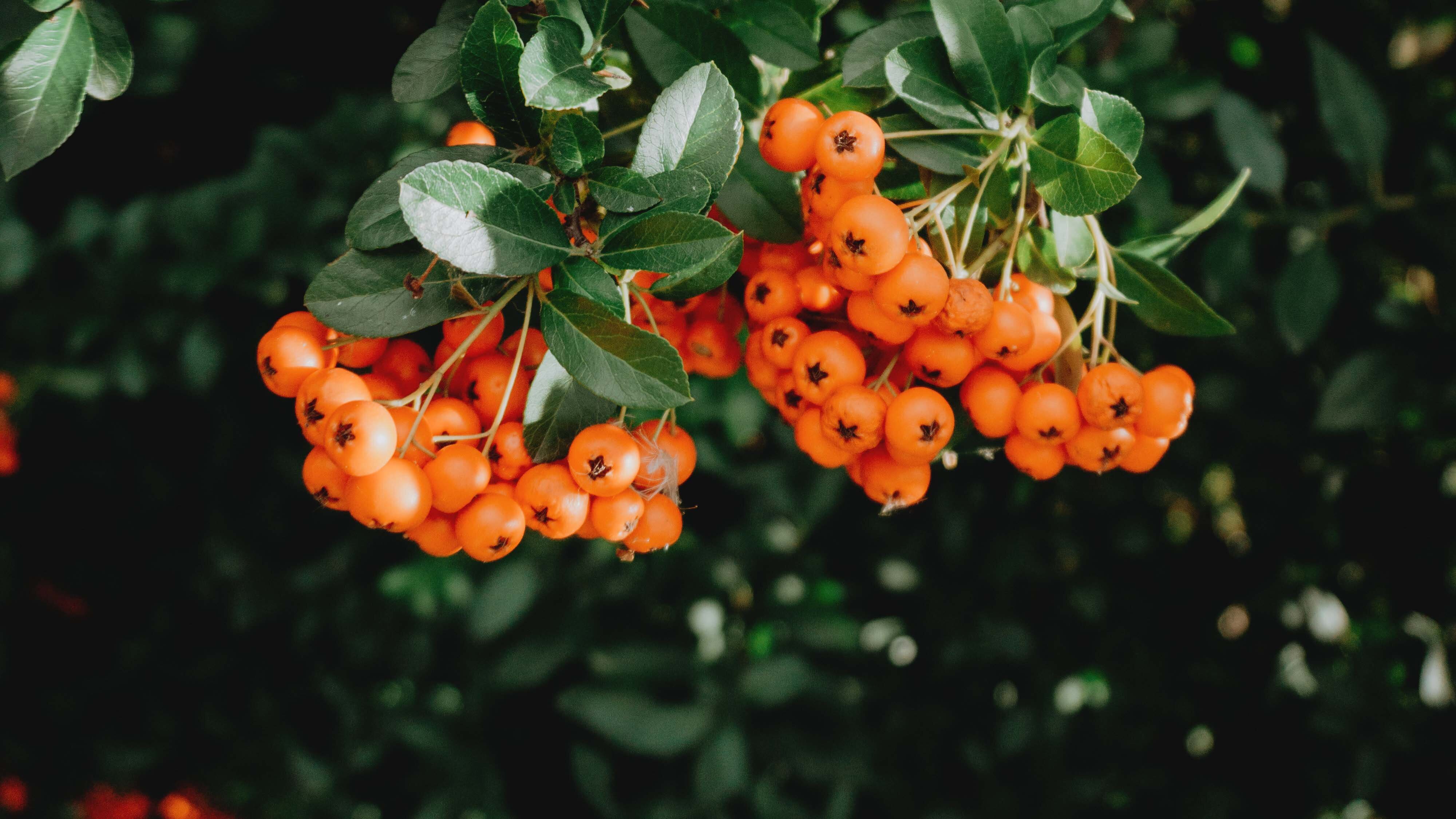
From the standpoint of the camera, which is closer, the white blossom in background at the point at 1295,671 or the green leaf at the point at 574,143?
the green leaf at the point at 574,143

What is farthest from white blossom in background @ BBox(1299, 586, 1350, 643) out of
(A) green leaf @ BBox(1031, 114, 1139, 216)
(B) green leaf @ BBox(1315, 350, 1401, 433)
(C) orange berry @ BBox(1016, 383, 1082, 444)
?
(A) green leaf @ BBox(1031, 114, 1139, 216)

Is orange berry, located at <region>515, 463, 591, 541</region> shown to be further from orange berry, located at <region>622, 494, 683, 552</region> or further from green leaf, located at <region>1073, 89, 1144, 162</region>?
green leaf, located at <region>1073, 89, 1144, 162</region>

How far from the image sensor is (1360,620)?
5.98 feet

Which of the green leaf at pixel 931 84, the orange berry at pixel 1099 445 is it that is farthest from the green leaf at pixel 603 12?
the orange berry at pixel 1099 445

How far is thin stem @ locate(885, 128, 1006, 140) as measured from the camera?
2.31 ft

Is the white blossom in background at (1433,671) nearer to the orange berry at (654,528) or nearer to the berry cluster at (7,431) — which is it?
the orange berry at (654,528)

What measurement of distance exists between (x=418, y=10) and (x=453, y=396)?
5.25 ft

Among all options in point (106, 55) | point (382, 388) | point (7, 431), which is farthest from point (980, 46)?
point (7, 431)

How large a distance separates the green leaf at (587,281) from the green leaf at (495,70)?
131 mm

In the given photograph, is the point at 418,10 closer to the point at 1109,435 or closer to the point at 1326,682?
the point at 1109,435

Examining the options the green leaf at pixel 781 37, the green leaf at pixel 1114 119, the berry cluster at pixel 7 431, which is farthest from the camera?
the berry cluster at pixel 7 431

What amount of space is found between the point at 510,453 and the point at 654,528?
0.48 ft

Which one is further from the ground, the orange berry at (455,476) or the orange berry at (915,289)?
the orange berry at (915,289)

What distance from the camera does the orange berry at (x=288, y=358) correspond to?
68cm
